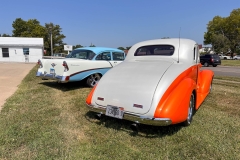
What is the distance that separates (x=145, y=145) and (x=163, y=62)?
1.82 metres

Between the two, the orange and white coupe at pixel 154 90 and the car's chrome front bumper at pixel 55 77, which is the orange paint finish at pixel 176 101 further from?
the car's chrome front bumper at pixel 55 77

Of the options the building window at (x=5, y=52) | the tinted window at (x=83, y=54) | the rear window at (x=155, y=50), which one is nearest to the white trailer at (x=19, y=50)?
the building window at (x=5, y=52)

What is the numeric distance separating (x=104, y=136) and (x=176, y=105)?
130 centimetres

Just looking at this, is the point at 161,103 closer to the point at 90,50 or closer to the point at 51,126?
the point at 51,126

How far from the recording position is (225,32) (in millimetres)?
58219

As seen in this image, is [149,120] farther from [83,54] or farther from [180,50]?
[83,54]

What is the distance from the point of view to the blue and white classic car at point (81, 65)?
614cm

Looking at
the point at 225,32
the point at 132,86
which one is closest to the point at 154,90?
the point at 132,86

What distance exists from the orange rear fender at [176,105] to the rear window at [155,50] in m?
1.16

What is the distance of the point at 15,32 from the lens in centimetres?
4928

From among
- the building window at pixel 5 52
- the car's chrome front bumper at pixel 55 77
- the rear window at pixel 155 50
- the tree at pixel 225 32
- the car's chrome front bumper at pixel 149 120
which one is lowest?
the car's chrome front bumper at pixel 149 120

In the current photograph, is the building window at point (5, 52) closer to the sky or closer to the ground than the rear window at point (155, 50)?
closer to the sky

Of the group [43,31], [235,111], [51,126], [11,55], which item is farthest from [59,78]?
[43,31]

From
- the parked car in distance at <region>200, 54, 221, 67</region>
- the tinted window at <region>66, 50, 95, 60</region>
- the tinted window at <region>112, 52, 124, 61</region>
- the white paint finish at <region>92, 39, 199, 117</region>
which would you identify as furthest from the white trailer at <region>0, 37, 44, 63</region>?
the white paint finish at <region>92, 39, 199, 117</region>
